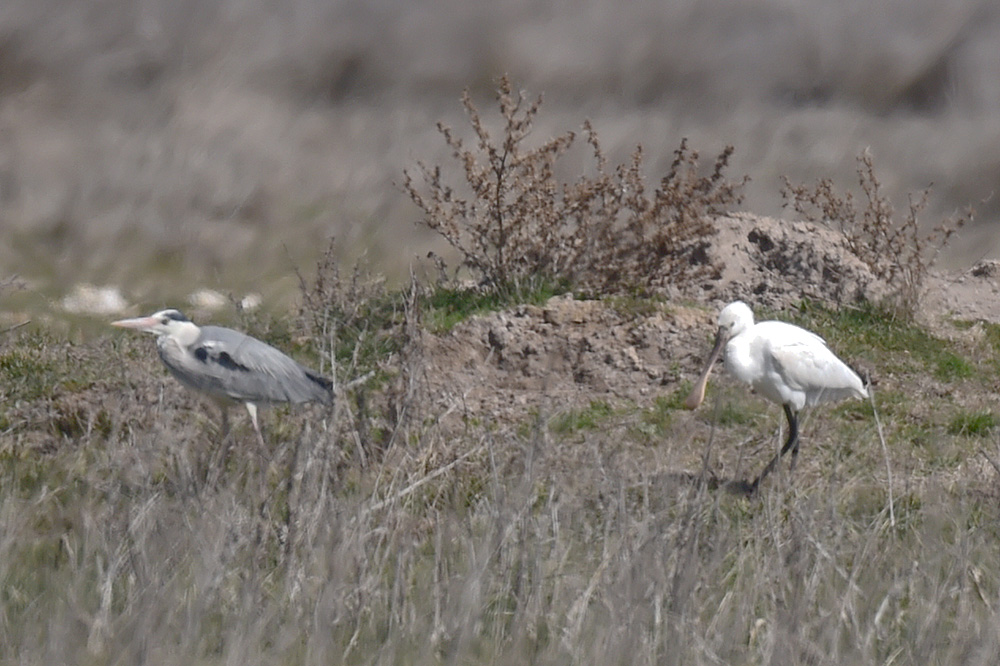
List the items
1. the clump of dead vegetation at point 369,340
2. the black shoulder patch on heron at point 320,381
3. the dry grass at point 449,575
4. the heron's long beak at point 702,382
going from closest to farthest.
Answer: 1. the dry grass at point 449,575
2. the clump of dead vegetation at point 369,340
3. the black shoulder patch on heron at point 320,381
4. the heron's long beak at point 702,382

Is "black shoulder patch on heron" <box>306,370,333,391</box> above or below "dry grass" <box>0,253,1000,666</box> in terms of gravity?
above

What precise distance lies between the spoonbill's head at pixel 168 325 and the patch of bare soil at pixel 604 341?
1.51m

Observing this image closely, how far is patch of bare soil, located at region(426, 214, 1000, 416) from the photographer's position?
345 inches

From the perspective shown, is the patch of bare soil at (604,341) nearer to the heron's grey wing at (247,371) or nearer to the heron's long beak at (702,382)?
the heron's long beak at (702,382)

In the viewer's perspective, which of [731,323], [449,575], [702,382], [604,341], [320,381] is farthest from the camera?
[604,341]

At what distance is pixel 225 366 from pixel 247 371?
0.35 feet

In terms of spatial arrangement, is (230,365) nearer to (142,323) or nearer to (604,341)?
(142,323)

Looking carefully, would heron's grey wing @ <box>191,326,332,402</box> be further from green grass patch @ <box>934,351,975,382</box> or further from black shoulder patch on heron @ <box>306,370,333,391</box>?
green grass patch @ <box>934,351,975,382</box>

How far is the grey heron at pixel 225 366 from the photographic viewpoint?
22.4 ft

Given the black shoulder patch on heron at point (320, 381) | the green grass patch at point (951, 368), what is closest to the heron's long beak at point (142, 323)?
the black shoulder patch on heron at point (320, 381)

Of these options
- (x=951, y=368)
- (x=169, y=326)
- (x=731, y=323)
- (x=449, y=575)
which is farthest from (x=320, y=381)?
(x=951, y=368)

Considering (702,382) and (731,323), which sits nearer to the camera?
(702,382)

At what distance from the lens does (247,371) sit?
22.6ft

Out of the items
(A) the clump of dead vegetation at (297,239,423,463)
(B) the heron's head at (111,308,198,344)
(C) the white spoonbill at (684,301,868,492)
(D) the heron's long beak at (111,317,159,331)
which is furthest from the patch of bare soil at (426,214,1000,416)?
(D) the heron's long beak at (111,317,159,331)
